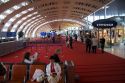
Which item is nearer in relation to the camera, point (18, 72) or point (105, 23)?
point (18, 72)

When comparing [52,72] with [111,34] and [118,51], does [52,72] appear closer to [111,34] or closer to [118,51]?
[118,51]

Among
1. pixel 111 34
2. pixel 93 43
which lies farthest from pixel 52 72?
pixel 111 34

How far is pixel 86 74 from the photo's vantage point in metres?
13.4

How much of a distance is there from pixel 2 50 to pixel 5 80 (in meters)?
13.2

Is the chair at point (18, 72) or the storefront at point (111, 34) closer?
the chair at point (18, 72)

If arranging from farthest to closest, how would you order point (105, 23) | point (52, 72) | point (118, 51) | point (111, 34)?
point (111, 34), point (105, 23), point (118, 51), point (52, 72)

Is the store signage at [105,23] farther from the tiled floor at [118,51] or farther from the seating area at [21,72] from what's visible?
the seating area at [21,72]

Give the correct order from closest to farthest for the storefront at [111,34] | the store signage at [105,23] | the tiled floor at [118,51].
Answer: the tiled floor at [118,51] → the store signage at [105,23] → the storefront at [111,34]

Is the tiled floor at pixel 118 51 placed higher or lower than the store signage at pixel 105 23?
lower

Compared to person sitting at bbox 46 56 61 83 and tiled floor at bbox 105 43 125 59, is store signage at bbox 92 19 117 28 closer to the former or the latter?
tiled floor at bbox 105 43 125 59

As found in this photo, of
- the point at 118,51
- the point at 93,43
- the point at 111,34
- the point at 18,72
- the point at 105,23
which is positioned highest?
the point at 105,23

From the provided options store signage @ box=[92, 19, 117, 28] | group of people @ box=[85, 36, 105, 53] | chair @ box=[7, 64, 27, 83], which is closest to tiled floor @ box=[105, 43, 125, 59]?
group of people @ box=[85, 36, 105, 53]

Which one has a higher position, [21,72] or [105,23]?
[105,23]

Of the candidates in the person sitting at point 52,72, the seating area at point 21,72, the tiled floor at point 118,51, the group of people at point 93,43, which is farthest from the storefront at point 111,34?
the person sitting at point 52,72
